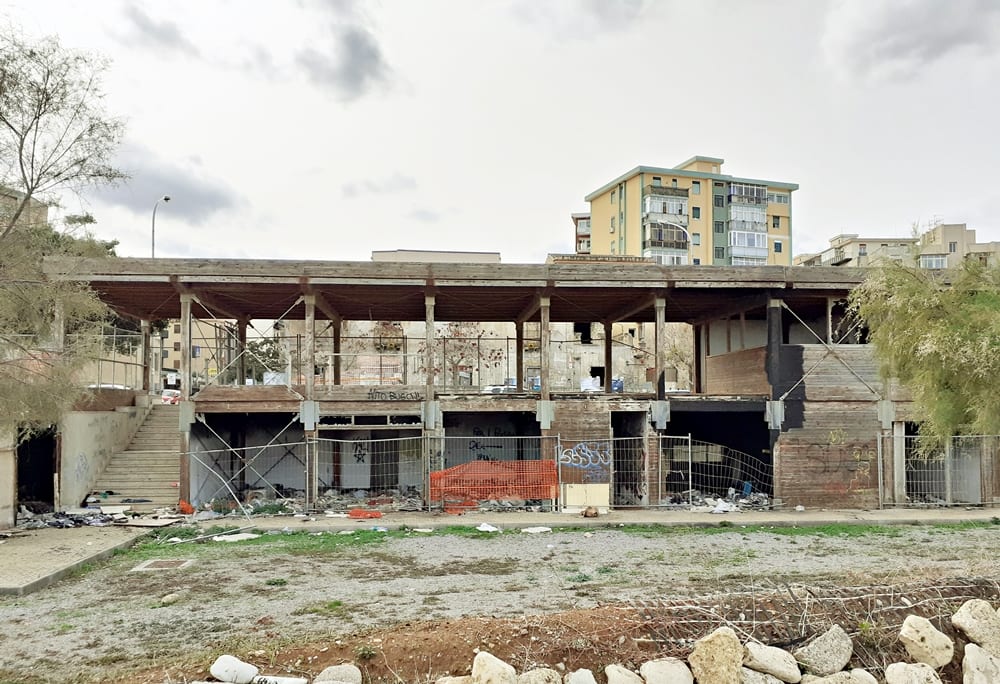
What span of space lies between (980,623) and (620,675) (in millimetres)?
4661

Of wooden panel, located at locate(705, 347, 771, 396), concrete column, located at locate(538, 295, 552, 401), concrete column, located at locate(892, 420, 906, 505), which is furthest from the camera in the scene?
wooden panel, located at locate(705, 347, 771, 396)

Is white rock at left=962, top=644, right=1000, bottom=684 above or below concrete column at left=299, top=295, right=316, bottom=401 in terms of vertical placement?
below

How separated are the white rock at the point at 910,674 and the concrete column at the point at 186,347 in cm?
1729

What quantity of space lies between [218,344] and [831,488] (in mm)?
19651

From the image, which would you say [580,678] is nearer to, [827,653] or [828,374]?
[827,653]

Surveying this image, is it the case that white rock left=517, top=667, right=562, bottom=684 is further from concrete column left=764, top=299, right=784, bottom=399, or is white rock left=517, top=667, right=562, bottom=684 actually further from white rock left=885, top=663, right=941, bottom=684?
concrete column left=764, top=299, right=784, bottom=399

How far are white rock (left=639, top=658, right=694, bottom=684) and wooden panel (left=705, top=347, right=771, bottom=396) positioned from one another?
14263 millimetres

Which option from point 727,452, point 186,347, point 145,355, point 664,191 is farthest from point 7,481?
point 664,191

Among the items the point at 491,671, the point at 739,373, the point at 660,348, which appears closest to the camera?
Result: the point at 491,671

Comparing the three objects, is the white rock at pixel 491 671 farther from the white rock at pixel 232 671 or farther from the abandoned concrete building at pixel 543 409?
the abandoned concrete building at pixel 543 409

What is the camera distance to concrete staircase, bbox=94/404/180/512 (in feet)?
63.9

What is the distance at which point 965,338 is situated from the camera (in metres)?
11.1

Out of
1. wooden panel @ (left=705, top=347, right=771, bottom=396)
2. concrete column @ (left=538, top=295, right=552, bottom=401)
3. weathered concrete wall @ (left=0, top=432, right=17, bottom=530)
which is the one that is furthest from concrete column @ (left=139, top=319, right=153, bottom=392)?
wooden panel @ (left=705, top=347, right=771, bottom=396)

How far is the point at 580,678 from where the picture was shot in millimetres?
7176
